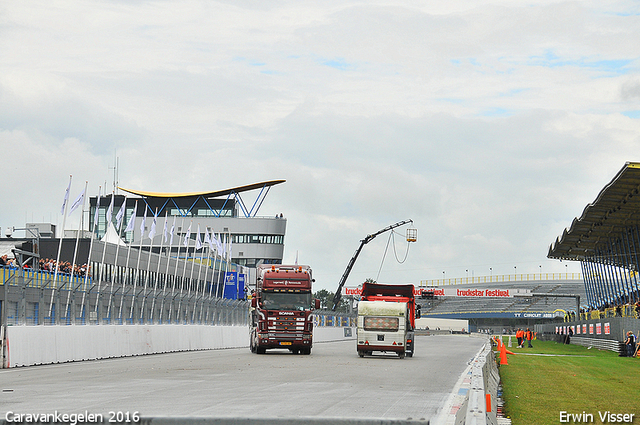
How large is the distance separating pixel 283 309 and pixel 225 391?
64.9 ft

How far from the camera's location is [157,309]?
115 ft

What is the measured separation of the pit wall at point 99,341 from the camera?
23.0 m

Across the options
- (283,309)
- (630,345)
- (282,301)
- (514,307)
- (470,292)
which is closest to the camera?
(283,309)

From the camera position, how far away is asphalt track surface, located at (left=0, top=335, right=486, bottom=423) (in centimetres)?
1191

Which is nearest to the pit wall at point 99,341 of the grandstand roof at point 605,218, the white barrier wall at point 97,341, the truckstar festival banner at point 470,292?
the white barrier wall at point 97,341

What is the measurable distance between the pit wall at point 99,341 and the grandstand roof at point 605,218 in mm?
23969

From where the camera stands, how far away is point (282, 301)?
115ft

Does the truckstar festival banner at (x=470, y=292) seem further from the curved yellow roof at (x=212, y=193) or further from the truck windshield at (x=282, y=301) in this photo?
the truck windshield at (x=282, y=301)

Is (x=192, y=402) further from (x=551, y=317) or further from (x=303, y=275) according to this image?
(x=551, y=317)

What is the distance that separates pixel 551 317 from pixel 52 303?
126 meters

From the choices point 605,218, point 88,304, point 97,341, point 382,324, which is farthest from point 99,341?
point 605,218

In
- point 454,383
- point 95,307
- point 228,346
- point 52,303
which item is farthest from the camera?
point 228,346

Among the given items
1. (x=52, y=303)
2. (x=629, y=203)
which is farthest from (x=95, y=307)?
(x=629, y=203)

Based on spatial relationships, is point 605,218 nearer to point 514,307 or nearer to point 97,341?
point 97,341
